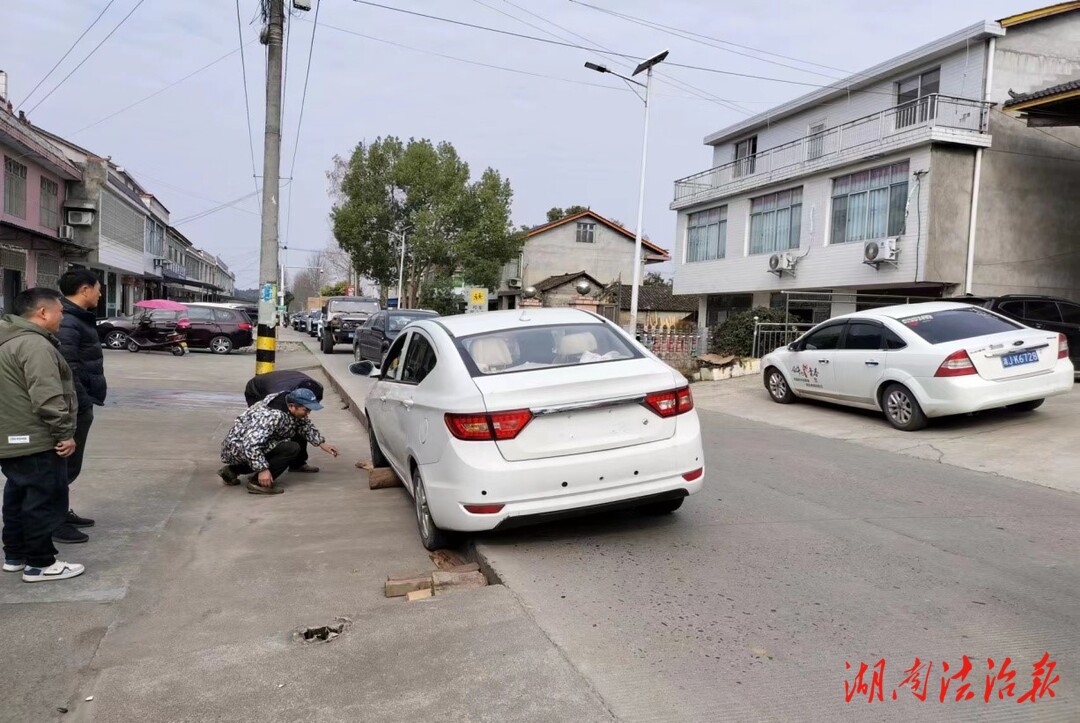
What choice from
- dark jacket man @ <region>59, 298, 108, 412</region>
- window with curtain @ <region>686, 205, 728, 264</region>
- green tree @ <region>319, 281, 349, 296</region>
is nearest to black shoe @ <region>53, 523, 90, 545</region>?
dark jacket man @ <region>59, 298, 108, 412</region>

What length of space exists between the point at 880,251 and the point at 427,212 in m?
33.6

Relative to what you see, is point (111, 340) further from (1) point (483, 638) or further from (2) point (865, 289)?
(1) point (483, 638)

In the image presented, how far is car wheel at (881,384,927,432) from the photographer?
9359 millimetres

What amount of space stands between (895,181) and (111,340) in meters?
23.3

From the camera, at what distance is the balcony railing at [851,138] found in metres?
19.4

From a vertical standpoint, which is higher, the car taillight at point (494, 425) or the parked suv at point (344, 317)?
the parked suv at point (344, 317)

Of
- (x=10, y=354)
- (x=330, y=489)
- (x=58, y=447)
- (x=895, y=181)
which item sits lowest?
(x=330, y=489)

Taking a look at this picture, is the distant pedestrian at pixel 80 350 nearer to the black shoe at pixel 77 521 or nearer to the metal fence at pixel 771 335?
the black shoe at pixel 77 521

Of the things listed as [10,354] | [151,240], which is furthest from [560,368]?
[151,240]

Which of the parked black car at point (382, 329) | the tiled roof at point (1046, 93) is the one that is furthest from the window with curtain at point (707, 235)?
the parked black car at point (382, 329)

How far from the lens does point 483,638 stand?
11.6 ft

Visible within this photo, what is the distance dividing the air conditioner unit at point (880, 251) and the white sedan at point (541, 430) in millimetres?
16702

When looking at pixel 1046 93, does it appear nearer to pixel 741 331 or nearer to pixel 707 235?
pixel 741 331

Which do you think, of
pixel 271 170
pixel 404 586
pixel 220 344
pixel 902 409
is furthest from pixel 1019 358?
pixel 220 344
